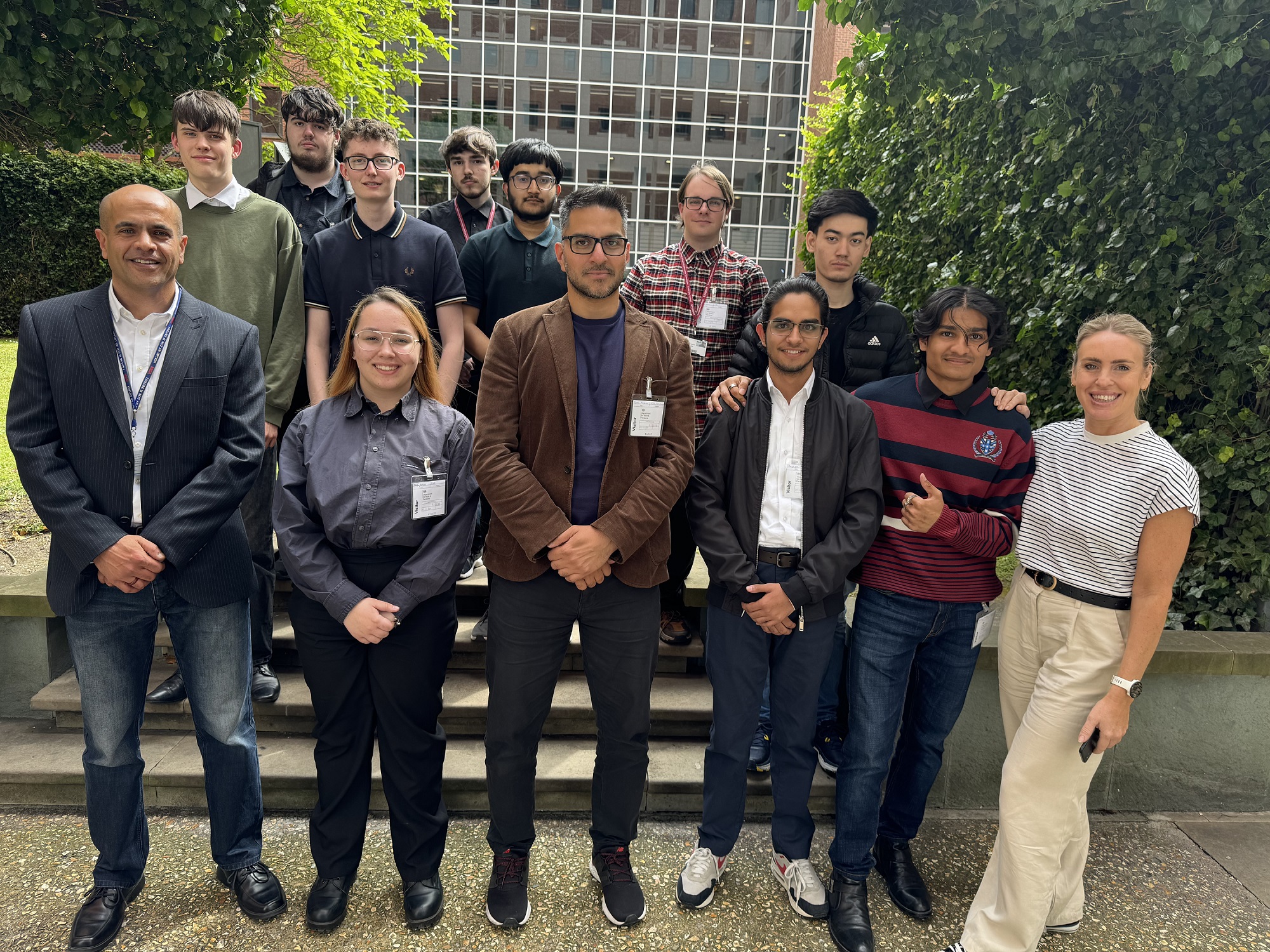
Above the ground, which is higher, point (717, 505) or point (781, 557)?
point (717, 505)

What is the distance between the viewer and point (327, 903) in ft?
8.83

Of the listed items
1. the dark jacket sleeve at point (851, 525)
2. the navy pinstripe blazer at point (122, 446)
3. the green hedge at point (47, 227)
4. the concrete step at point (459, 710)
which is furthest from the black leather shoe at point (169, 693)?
the green hedge at point (47, 227)

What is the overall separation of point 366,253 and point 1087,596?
10.1ft

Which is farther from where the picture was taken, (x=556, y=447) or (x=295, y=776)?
(x=295, y=776)

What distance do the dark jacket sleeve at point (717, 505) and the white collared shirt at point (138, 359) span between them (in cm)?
179

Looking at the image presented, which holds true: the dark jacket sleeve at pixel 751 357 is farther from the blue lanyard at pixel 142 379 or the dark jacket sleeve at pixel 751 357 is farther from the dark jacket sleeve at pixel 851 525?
the blue lanyard at pixel 142 379

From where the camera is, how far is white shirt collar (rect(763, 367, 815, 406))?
9.05 feet

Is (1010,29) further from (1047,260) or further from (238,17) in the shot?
(238,17)

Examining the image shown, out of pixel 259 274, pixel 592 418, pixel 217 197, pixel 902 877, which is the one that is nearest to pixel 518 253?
pixel 259 274

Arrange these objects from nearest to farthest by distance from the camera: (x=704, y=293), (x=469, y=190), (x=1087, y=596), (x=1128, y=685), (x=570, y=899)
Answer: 1. (x=1128, y=685)
2. (x=1087, y=596)
3. (x=570, y=899)
4. (x=704, y=293)
5. (x=469, y=190)

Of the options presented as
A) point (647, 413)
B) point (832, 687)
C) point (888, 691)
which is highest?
point (647, 413)

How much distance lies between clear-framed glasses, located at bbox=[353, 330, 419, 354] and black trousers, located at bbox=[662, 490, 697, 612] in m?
1.59

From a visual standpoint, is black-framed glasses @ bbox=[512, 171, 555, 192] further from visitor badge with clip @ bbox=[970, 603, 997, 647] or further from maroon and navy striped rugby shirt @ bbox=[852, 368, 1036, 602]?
visitor badge with clip @ bbox=[970, 603, 997, 647]

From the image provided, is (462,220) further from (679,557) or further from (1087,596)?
(1087,596)
